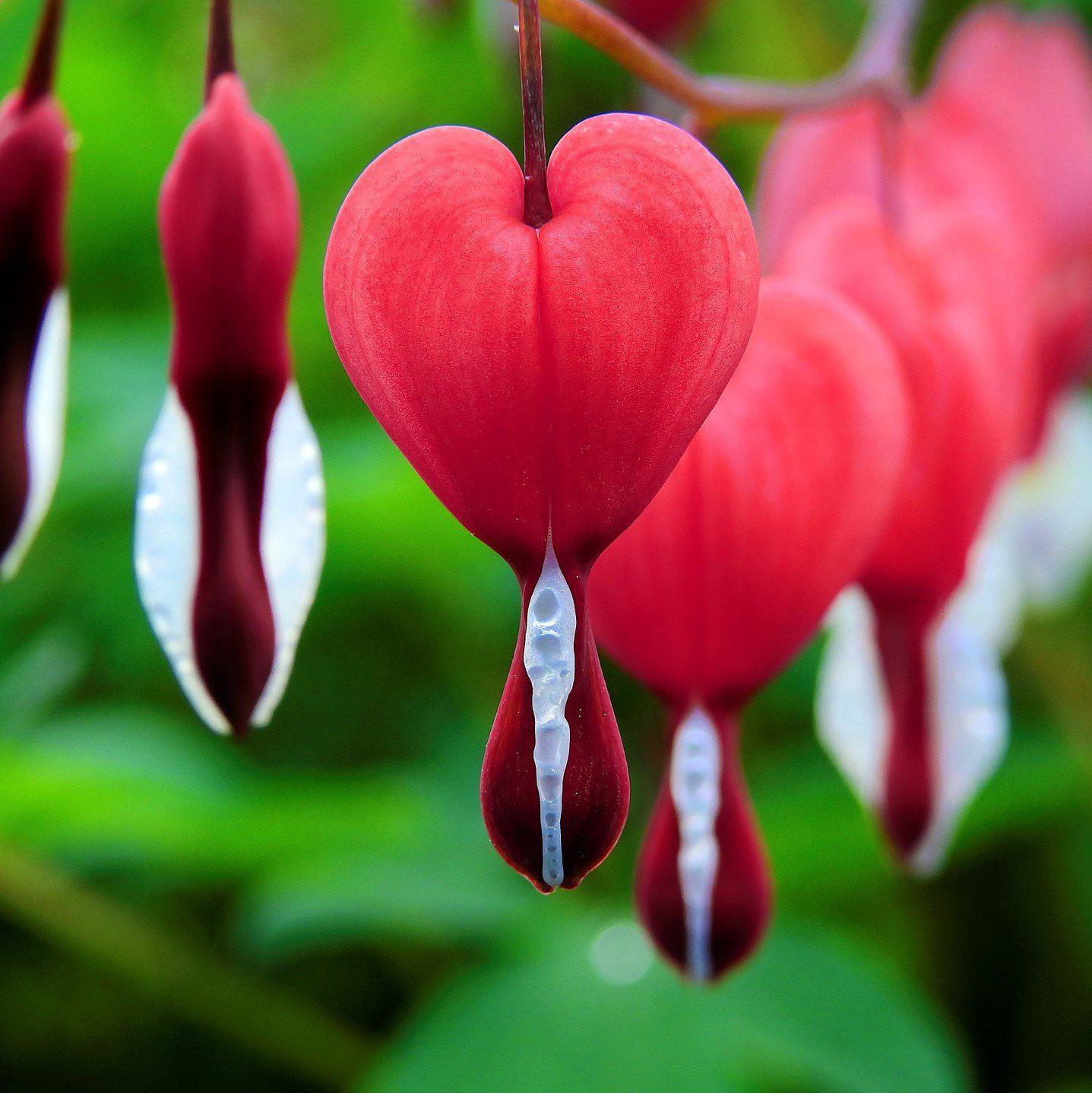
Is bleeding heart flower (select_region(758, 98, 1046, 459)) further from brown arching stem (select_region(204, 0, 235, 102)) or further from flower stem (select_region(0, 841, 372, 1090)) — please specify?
flower stem (select_region(0, 841, 372, 1090))

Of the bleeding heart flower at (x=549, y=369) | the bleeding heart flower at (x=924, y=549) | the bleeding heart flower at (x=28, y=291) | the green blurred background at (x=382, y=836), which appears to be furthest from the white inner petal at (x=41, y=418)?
the green blurred background at (x=382, y=836)

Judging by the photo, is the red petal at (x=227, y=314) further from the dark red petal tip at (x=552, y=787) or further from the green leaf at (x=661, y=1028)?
the green leaf at (x=661, y=1028)

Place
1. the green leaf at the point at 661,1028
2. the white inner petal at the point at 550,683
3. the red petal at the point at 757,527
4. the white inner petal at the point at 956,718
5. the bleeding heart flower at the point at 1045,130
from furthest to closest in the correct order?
1. the green leaf at the point at 661,1028
2. the bleeding heart flower at the point at 1045,130
3. the white inner petal at the point at 956,718
4. the red petal at the point at 757,527
5. the white inner petal at the point at 550,683

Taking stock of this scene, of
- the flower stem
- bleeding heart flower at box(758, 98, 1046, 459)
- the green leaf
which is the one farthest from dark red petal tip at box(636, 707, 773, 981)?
the flower stem

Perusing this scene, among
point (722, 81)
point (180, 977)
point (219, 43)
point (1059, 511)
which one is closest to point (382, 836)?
point (180, 977)

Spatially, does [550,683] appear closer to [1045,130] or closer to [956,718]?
[956,718]
